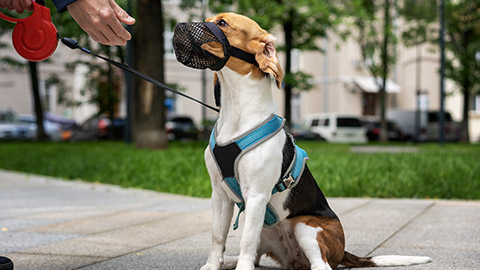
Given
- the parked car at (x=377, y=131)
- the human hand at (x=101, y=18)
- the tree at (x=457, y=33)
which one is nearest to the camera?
the human hand at (x=101, y=18)

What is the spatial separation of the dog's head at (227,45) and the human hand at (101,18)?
298 mm

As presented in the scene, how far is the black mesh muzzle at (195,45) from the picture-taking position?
3.04 m

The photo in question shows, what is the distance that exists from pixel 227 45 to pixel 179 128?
2503 cm

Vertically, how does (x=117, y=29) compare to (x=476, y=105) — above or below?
above

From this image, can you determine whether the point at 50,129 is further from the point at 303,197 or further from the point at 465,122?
the point at 303,197

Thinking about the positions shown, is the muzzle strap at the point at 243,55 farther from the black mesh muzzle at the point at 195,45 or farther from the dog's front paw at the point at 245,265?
the dog's front paw at the point at 245,265

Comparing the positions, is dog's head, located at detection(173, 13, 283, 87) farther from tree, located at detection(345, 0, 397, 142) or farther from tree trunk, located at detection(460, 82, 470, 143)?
tree trunk, located at detection(460, 82, 470, 143)

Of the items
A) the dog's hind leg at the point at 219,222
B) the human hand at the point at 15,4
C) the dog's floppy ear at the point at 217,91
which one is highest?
the human hand at the point at 15,4

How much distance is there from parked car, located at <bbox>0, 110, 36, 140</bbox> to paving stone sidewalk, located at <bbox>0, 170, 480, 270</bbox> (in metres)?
21.5

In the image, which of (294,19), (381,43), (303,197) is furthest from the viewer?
(381,43)

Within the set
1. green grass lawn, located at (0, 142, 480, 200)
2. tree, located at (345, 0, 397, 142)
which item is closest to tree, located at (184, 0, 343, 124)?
tree, located at (345, 0, 397, 142)

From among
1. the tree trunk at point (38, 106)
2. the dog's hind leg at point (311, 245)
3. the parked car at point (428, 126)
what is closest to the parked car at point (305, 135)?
the parked car at point (428, 126)

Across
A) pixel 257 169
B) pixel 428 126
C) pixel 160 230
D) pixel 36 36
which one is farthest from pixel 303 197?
pixel 428 126

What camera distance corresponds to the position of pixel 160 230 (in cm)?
529
